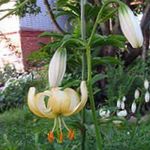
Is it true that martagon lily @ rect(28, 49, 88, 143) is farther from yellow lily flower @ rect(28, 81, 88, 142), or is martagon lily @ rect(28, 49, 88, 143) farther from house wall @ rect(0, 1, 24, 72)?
house wall @ rect(0, 1, 24, 72)

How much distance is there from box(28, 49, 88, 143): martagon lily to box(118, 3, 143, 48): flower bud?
14 centimetres

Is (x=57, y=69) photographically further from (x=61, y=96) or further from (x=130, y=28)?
(x=130, y=28)

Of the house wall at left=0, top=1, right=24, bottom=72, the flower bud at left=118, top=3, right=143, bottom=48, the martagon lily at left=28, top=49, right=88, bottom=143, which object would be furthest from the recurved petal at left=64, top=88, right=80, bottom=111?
the house wall at left=0, top=1, right=24, bottom=72

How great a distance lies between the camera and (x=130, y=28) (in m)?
0.98

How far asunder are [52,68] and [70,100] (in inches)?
2.9

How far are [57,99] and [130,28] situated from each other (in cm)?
20

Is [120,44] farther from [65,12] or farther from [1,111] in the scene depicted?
[1,111]

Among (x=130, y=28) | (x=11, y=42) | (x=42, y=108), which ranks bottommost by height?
(x=11, y=42)

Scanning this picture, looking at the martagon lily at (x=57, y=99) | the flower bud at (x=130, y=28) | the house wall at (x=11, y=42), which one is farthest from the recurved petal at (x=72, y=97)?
the house wall at (x=11, y=42)

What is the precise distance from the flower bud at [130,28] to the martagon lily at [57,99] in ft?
0.45

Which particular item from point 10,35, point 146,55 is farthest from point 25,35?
point 146,55

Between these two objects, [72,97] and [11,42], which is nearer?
[72,97]

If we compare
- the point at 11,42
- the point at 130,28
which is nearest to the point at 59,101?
the point at 130,28

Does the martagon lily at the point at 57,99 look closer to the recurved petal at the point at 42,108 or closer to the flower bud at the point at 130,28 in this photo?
the recurved petal at the point at 42,108
